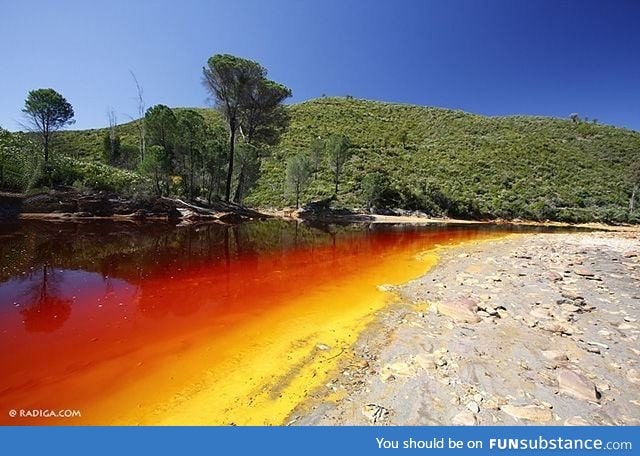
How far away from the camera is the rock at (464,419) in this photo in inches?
119

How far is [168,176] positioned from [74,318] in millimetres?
21914

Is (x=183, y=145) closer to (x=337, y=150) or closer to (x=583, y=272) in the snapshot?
(x=337, y=150)

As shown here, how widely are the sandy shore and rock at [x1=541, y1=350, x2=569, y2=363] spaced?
17mm

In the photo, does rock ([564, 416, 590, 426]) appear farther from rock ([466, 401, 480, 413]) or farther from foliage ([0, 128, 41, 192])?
foliage ([0, 128, 41, 192])

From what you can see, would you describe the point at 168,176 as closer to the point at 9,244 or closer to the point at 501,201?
the point at 9,244

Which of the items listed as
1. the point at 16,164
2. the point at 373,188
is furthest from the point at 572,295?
the point at 16,164

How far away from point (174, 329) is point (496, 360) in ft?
16.4

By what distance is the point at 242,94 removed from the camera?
96.0 feet

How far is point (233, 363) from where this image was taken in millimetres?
4414

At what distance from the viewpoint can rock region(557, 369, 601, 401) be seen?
3355 mm

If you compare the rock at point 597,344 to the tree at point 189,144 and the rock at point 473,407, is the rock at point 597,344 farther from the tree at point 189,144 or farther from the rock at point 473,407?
the tree at point 189,144

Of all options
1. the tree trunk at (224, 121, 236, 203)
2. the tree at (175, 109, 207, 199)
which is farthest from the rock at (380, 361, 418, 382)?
the tree trunk at (224, 121, 236, 203)

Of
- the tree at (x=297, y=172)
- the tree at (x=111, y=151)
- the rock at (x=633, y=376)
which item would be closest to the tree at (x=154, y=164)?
the tree at (x=297, y=172)

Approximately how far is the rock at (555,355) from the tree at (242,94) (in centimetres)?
2779
